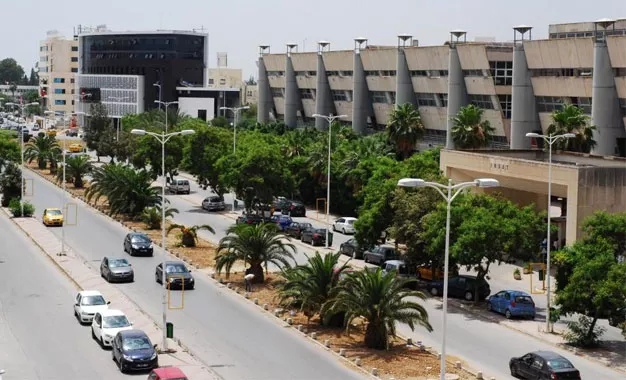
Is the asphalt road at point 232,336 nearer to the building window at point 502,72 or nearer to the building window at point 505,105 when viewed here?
A: the building window at point 505,105

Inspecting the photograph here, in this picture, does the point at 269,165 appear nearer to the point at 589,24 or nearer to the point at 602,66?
the point at 602,66

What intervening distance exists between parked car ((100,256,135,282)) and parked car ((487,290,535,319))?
19.1 meters

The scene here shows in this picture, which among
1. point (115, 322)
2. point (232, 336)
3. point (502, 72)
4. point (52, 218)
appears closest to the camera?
point (115, 322)

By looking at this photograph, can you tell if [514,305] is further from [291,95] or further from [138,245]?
[291,95]

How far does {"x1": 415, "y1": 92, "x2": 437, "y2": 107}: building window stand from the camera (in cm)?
9138

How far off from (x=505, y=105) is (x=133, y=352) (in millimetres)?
51459

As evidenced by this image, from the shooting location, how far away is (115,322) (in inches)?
1634

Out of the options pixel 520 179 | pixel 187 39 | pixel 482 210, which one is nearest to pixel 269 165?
pixel 520 179

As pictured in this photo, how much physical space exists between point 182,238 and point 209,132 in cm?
2375

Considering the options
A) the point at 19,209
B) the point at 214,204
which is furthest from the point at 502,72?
the point at 19,209

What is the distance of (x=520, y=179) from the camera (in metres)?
62.4

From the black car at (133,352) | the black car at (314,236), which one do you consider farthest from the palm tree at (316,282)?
the black car at (314,236)

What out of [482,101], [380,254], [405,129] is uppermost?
[482,101]

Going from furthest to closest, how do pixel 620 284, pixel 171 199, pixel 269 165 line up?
pixel 171 199 → pixel 269 165 → pixel 620 284
